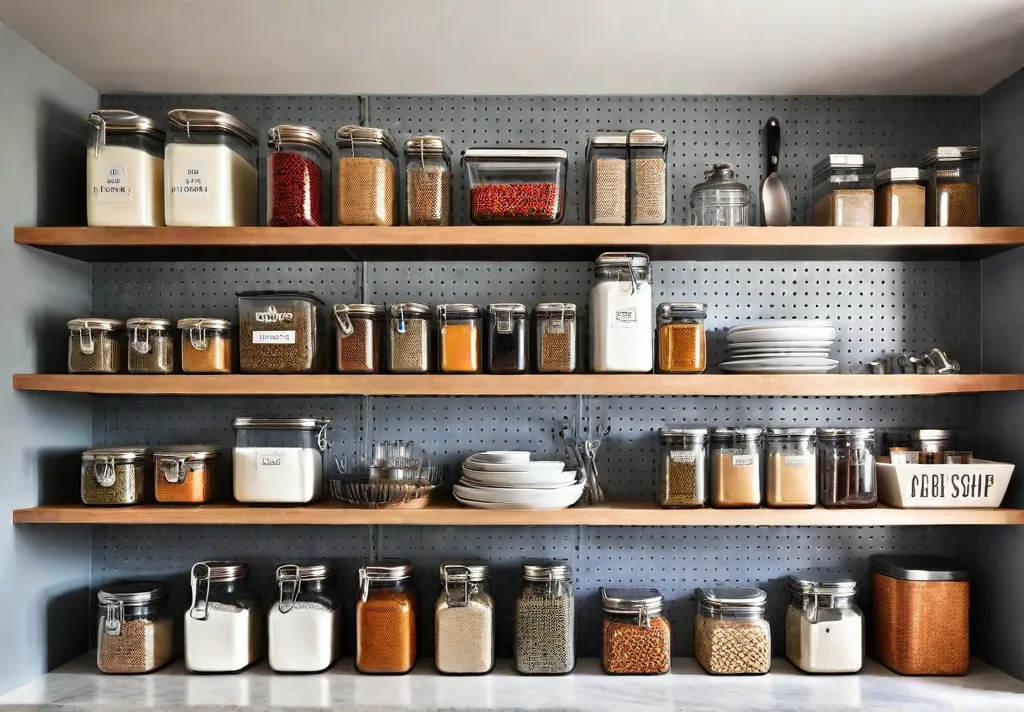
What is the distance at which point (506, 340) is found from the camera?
6.85ft

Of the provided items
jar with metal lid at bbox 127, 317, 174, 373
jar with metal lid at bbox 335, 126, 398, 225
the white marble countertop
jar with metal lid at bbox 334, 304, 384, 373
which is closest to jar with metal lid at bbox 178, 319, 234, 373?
jar with metal lid at bbox 127, 317, 174, 373

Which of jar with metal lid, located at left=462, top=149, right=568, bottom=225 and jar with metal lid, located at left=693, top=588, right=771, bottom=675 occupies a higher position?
jar with metal lid, located at left=462, top=149, right=568, bottom=225

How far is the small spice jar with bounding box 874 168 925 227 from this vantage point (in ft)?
6.91

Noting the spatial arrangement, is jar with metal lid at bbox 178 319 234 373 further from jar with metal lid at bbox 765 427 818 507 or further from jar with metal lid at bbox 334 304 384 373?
Answer: jar with metal lid at bbox 765 427 818 507

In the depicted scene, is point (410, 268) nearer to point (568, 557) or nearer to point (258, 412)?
point (258, 412)

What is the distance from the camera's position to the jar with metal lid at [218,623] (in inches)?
82.0

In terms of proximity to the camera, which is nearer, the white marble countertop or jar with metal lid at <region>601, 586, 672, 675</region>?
the white marble countertop

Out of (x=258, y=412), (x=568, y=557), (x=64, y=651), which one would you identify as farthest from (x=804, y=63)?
(x=64, y=651)

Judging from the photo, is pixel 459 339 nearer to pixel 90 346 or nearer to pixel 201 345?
pixel 201 345

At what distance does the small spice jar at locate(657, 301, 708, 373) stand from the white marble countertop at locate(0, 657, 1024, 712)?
2.65 ft

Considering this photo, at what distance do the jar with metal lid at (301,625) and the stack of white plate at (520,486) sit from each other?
46 cm

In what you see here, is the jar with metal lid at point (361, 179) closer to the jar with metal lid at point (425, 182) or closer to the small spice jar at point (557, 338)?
the jar with metal lid at point (425, 182)

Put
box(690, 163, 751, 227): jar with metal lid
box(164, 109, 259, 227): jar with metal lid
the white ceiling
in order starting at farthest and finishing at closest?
box(690, 163, 751, 227): jar with metal lid < box(164, 109, 259, 227): jar with metal lid < the white ceiling

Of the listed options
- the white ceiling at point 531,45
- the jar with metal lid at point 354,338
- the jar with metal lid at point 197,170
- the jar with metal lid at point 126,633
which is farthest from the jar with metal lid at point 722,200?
the jar with metal lid at point 126,633
